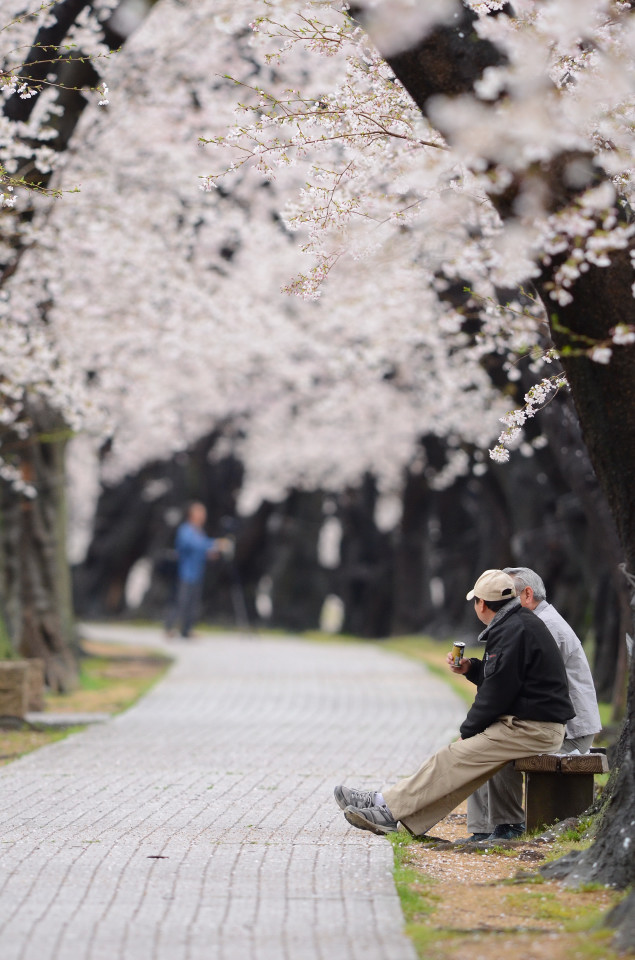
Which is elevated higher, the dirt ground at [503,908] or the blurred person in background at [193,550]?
the blurred person in background at [193,550]

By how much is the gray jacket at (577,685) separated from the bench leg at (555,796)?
1.01 feet

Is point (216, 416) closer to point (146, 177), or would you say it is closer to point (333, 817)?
point (146, 177)

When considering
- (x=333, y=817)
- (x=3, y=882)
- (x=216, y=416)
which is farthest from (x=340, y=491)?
(x=3, y=882)

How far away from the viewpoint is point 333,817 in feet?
26.8

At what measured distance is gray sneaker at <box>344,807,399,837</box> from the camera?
756 centimetres

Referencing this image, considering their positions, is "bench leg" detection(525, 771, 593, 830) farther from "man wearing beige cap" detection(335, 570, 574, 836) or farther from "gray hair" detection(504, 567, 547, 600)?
"gray hair" detection(504, 567, 547, 600)

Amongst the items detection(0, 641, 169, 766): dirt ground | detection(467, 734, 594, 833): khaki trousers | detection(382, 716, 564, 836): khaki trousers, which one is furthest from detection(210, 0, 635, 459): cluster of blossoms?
detection(0, 641, 169, 766): dirt ground

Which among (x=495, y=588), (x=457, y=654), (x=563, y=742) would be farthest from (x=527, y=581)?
(x=563, y=742)

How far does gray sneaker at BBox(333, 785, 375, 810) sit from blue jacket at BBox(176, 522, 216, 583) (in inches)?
680

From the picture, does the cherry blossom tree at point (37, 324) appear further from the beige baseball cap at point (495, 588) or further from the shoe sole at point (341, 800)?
the shoe sole at point (341, 800)

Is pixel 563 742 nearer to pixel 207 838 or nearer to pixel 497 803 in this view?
pixel 497 803

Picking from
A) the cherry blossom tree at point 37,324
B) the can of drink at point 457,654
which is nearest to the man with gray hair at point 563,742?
the can of drink at point 457,654

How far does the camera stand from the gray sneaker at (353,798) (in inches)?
304

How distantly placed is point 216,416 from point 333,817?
23591 mm
